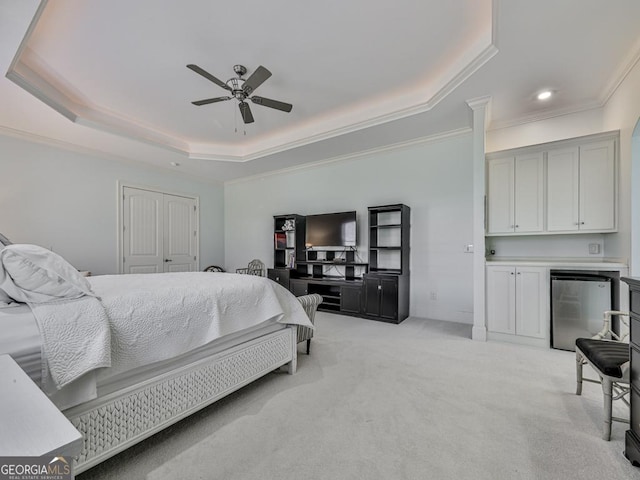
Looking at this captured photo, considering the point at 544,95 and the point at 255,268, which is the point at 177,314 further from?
the point at 255,268

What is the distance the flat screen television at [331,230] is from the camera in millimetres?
4875

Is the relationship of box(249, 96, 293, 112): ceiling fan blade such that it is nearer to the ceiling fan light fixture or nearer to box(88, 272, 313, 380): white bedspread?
box(88, 272, 313, 380): white bedspread

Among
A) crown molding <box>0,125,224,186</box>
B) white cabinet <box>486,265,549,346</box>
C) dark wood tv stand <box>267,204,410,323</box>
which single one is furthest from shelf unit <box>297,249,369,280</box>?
crown molding <box>0,125,224,186</box>

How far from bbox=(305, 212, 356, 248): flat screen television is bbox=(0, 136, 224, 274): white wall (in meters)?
3.22

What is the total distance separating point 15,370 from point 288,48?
3006mm

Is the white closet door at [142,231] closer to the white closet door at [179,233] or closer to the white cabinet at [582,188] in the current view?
the white closet door at [179,233]

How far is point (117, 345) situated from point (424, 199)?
4182 millimetres

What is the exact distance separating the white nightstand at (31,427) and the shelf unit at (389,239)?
4.08 m

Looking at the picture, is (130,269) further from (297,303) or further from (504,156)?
(504,156)

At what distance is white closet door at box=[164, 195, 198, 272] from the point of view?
5.81 m

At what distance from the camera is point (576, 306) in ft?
9.84

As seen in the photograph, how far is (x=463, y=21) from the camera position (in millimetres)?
2449

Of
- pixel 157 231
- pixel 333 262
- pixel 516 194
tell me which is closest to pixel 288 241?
pixel 333 262

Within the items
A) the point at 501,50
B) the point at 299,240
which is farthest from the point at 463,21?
the point at 299,240
